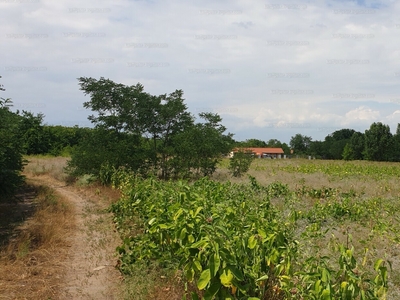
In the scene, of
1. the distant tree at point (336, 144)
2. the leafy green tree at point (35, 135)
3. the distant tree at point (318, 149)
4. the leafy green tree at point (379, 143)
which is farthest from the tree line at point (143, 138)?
the distant tree at point (318, 149)

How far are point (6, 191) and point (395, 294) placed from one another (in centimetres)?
820

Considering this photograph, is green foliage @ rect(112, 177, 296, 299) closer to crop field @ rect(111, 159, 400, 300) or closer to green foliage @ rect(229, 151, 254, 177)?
crop field @ rect(111, 159, 400, 300)

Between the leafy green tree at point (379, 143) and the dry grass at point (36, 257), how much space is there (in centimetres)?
5090

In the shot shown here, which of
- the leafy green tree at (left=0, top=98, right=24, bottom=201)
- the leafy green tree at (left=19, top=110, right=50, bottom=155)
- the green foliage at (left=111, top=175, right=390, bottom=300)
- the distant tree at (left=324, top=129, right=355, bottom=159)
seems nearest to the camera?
the green foliage at (left=111, top=175, right=390, bottom=300)

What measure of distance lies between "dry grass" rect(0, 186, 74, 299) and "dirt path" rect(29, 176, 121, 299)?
15 cm

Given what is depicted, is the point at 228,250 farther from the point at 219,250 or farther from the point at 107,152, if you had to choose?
the point at 107,152

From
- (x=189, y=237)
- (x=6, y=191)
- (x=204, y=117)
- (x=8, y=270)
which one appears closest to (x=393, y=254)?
(x=189, y=237)

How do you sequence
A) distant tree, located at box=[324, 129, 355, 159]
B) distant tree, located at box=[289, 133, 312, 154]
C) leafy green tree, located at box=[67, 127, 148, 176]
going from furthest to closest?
distant tree, located at box=[289, 133, 312, 154] < distant tree, located at box=[324, 129, 355, 159] < leafy green tree, located at box=[67, 127, 148, 176]

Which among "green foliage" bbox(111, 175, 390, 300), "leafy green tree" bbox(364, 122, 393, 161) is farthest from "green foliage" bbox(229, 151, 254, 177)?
"leafy green tree" bbox(364, 122, 393, 161)

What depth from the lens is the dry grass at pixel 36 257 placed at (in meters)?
4.95

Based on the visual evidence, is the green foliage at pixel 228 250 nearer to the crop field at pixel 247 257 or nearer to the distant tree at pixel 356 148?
the crop field at pixel 247 257

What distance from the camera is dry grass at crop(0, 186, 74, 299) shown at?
495 cm

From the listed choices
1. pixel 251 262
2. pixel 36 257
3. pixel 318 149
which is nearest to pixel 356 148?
pixel 318 149

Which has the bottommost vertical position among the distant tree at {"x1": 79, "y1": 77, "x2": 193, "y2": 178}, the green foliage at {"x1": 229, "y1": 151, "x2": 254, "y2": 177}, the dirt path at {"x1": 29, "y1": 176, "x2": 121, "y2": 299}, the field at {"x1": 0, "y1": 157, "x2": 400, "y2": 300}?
the dirt path at {"x1": 29, "y1": 176, "x2": 121, "y2": 299}
